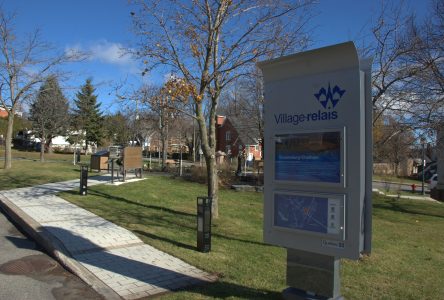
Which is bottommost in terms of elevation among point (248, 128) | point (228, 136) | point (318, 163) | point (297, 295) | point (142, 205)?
point (297, 295)

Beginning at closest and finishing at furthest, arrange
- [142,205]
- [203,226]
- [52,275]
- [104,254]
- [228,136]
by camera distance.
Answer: [52,275] < [104,254] < [203,226] < [142,205] < [228,136]

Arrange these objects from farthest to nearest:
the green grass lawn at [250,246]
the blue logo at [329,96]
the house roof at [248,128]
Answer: the house roof at [248,128] → the green grass lawn at [250,246] → the blue logo at [329,96]

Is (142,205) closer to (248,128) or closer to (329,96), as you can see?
(329,96)

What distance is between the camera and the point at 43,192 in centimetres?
1412

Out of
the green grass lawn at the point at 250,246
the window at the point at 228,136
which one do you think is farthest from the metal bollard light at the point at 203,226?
the window at the point at 228,136

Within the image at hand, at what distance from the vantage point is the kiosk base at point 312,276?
4.44 m

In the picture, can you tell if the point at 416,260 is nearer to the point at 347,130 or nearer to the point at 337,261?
the point at 337,261

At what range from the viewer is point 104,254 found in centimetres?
698

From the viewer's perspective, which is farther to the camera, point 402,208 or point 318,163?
point 402,208

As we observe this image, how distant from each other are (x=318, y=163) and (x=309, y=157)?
0.37ft

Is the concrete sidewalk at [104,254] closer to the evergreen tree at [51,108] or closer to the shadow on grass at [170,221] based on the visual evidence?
the shadow on grass at [170,221]

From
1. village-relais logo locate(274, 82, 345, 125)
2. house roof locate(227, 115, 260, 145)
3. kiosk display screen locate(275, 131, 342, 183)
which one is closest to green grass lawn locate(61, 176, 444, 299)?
kiosk display screen locate(275, 131, 342, 183)

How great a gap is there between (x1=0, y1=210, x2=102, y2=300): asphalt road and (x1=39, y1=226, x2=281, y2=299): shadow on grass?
1.40 feet

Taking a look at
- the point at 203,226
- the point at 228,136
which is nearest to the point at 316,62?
the point at 203,226
